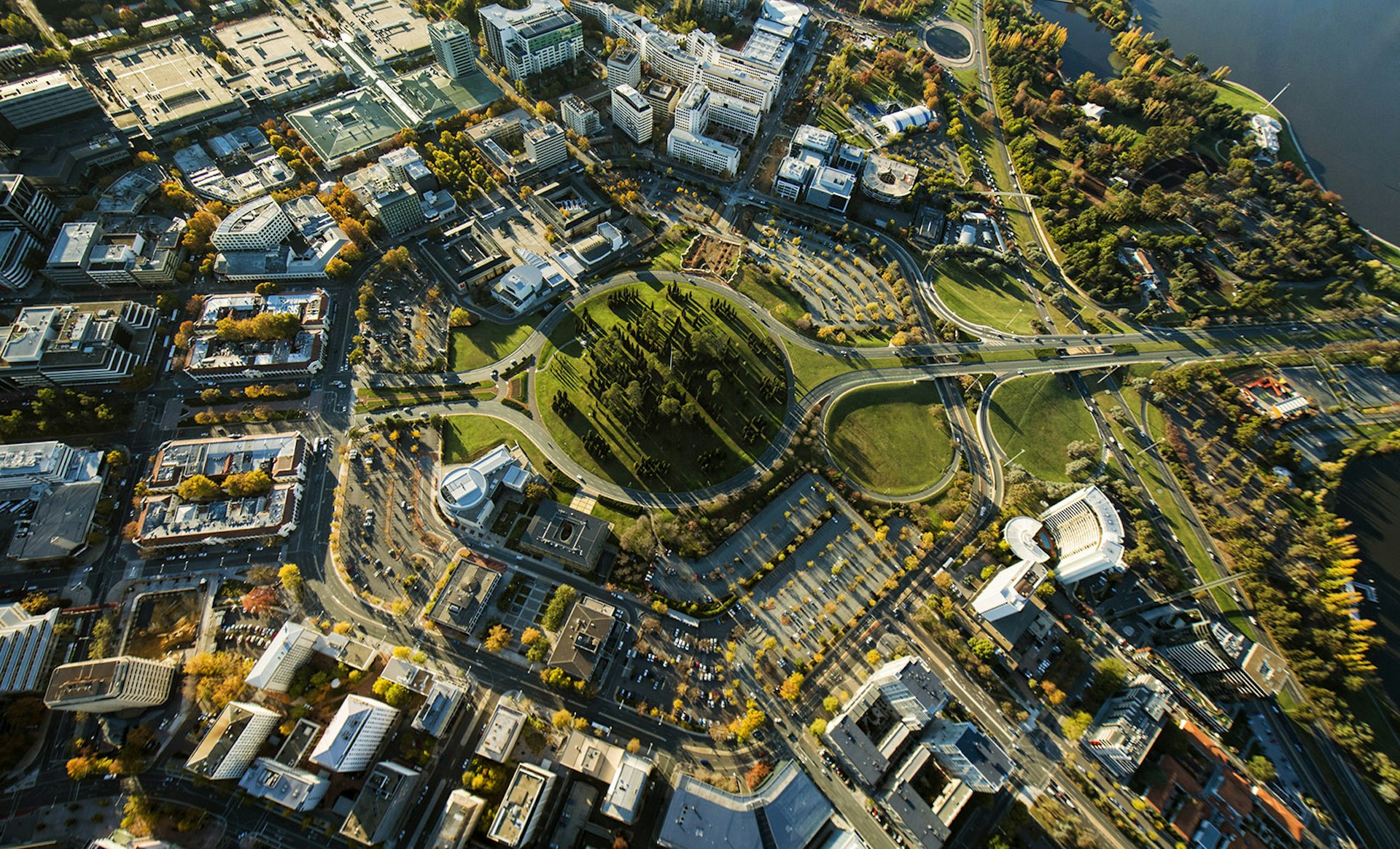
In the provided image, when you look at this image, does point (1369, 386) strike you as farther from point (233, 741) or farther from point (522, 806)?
point (233, 741)

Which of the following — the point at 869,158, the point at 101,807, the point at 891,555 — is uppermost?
the point at 869,158

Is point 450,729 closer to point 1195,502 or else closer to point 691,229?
point 691,229

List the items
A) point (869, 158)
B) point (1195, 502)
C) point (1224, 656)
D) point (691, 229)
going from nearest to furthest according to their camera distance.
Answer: point (1224, 656) < point (1195, 502) < point (691, 229) < point (869, 158)

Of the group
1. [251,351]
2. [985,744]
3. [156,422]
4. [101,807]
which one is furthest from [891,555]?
[156,422]

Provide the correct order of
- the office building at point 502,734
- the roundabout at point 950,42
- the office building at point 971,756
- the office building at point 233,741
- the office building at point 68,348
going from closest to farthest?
the office building at point 233,741
the office building at point 502,734
the office building at point 971,756
the office building at point 68,348
the roundabout at point 950,42

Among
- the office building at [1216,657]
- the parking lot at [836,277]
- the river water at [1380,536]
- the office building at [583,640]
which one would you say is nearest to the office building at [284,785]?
the office building at [583,640]

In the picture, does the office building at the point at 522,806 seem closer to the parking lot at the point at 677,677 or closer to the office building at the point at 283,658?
the parking lot at the point at 677,677

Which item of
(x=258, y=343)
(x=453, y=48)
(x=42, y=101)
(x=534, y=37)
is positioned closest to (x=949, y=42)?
(x=534, y=37)
